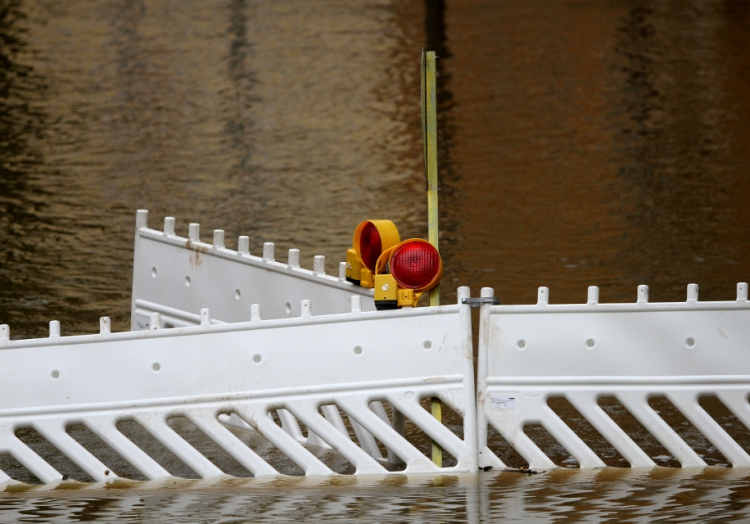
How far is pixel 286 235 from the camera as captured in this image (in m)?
13.3

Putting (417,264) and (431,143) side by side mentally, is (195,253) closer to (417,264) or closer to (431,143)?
(417,264)

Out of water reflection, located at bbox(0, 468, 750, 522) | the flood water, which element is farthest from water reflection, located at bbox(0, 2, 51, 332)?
water reflection, located at bbox(0, 468, 750, 522)

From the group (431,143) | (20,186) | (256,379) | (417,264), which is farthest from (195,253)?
(20,186)

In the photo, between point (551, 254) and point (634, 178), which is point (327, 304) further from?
point (634, 178)

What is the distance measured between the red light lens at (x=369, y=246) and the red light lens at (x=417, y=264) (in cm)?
35

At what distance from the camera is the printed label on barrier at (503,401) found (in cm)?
603

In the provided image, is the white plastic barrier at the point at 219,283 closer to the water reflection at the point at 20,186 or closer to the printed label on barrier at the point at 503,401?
the printed label on barrier at the point at 503,401

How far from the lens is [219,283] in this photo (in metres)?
7.44

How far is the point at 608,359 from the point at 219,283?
2461 millimetres

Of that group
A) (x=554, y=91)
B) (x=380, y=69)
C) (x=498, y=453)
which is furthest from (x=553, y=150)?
(x=498, y=453)

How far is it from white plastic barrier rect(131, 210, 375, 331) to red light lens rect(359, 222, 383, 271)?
149mm

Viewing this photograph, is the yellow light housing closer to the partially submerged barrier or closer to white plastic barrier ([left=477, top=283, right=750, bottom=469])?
the partially submerged barrier

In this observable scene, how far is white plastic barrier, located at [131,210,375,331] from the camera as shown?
270 inches

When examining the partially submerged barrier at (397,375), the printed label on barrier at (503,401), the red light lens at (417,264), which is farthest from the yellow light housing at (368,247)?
the printed label on barrier at (503,401)
